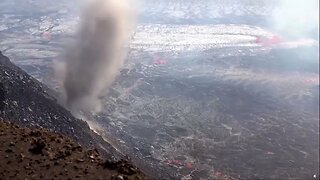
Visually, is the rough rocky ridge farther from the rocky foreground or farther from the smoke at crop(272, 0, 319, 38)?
the smoke at crop(272, 0, 319, 38)

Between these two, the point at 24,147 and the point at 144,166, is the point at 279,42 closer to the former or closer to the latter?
the point at 144,166

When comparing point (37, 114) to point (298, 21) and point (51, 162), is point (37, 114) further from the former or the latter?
point (298, 21)

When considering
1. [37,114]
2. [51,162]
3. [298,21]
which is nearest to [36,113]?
[37,114]

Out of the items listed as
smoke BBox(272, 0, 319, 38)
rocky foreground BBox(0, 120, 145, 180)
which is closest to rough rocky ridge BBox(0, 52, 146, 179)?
rocky foreground BBox(0, 120, 145, 180)

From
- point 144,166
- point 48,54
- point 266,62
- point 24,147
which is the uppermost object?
point 24,147

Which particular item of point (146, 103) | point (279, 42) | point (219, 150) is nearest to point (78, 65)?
point (146, 103)
